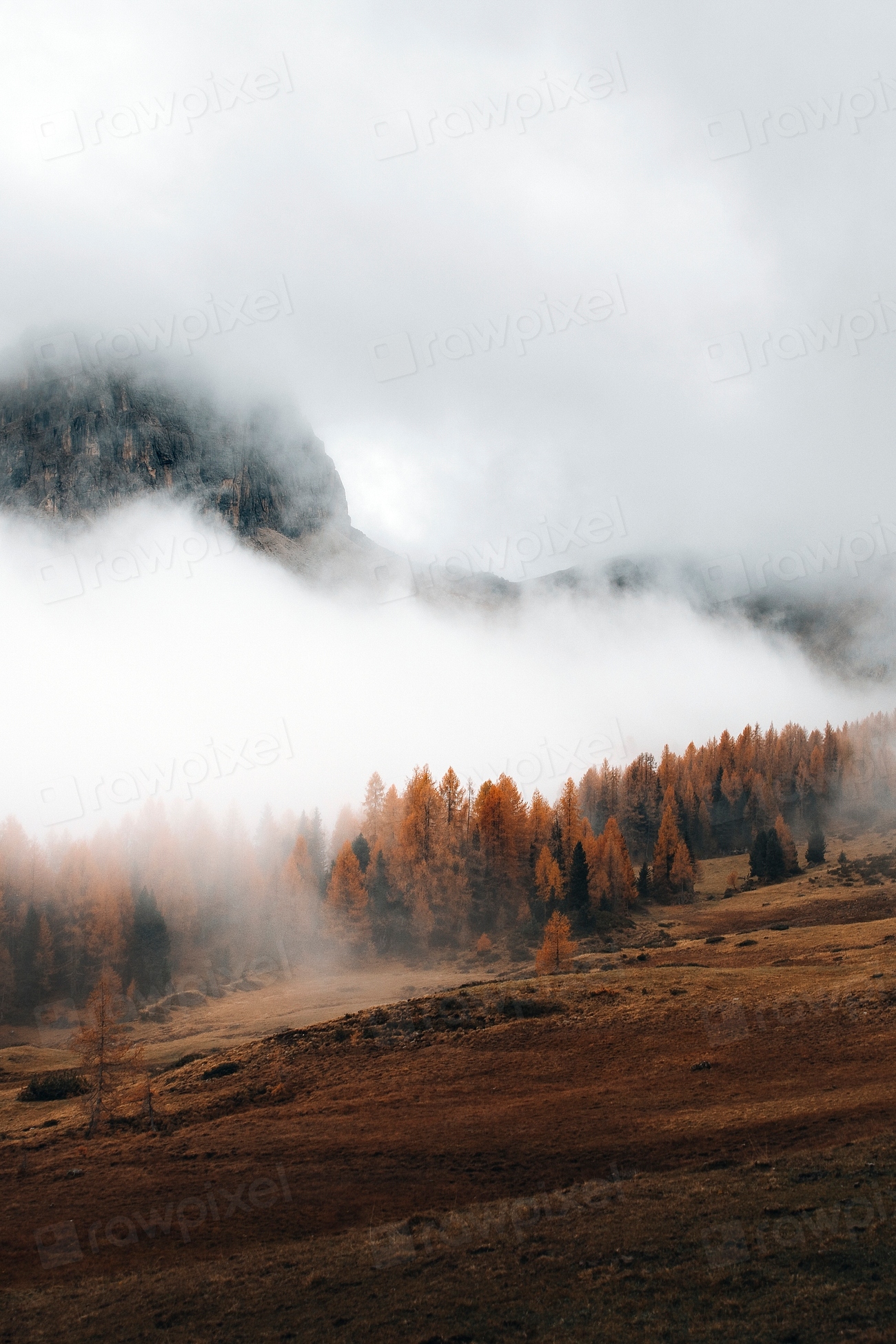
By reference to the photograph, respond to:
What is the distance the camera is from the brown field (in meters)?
15.9

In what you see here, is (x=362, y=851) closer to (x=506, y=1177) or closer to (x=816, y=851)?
(x=816, y=851)

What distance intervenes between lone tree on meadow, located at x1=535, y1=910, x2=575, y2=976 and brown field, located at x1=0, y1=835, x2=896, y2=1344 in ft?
44.1

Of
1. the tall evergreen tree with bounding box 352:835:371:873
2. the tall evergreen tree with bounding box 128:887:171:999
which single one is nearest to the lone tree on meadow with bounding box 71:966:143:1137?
the tall evergreen tree with bounding box 128:887:171:999

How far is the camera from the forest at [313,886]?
92000 mm

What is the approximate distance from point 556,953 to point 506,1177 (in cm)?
4327

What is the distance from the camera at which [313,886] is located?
10662cm

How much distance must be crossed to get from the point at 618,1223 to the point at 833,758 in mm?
166830

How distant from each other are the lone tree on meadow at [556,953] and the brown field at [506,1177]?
44.1ft

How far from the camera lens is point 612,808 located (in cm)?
14562

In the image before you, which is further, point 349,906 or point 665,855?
point 665,855

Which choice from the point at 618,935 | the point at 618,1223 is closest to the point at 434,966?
the point at 618,935

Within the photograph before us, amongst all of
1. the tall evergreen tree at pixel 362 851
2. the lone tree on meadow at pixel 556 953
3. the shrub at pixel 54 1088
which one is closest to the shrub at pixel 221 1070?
the shrub at pixel 54 1088

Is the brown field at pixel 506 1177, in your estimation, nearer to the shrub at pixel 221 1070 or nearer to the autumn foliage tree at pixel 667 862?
the shrub at pixel 221 1070

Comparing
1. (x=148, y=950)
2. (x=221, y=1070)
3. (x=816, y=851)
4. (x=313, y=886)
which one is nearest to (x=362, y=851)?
(x=313, y=886)
